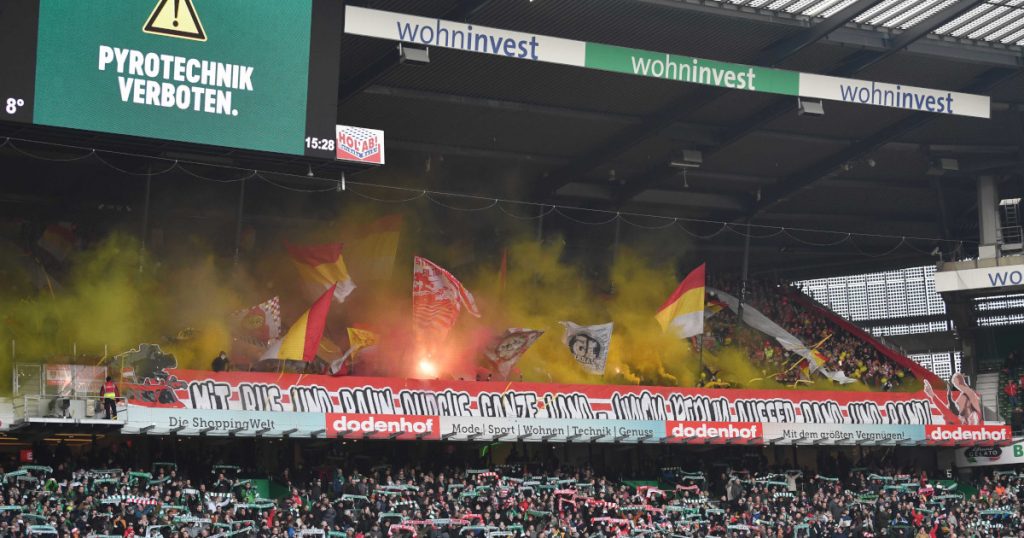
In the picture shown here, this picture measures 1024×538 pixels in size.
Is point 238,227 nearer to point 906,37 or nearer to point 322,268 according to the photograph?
point 322,268

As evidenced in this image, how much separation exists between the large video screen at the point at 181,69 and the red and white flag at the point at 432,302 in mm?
9823

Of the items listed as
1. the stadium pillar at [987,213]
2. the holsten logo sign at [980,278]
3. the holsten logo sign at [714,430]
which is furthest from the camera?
the stadium pillar at [987,213]

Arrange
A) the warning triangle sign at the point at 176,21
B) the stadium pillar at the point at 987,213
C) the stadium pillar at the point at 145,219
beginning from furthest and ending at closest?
the stadium pillar at the point at 987,213 < the stadium pillar at the point at 145,219 < the warning triangle sign at the point at 176,21

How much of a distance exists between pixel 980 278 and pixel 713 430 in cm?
1036

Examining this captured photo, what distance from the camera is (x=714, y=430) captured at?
38.4 metres

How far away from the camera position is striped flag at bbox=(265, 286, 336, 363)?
3412 cm

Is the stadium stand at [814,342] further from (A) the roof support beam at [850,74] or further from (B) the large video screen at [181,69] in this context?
(B) the large video screen at [181,69]

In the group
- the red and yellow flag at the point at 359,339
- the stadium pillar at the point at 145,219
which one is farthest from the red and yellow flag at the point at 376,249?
the stadium pillar at the point at 145,219

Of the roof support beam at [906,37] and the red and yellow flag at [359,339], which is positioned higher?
the roof support beam at [906,37]

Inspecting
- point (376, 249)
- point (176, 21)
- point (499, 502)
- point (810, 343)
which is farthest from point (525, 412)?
point (176, 21)

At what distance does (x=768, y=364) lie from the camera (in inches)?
1769

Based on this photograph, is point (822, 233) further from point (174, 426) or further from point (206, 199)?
point (174, 426)

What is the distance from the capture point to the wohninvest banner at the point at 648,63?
29641 millimetres

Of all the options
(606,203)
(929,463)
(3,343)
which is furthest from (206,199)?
(929,463)
